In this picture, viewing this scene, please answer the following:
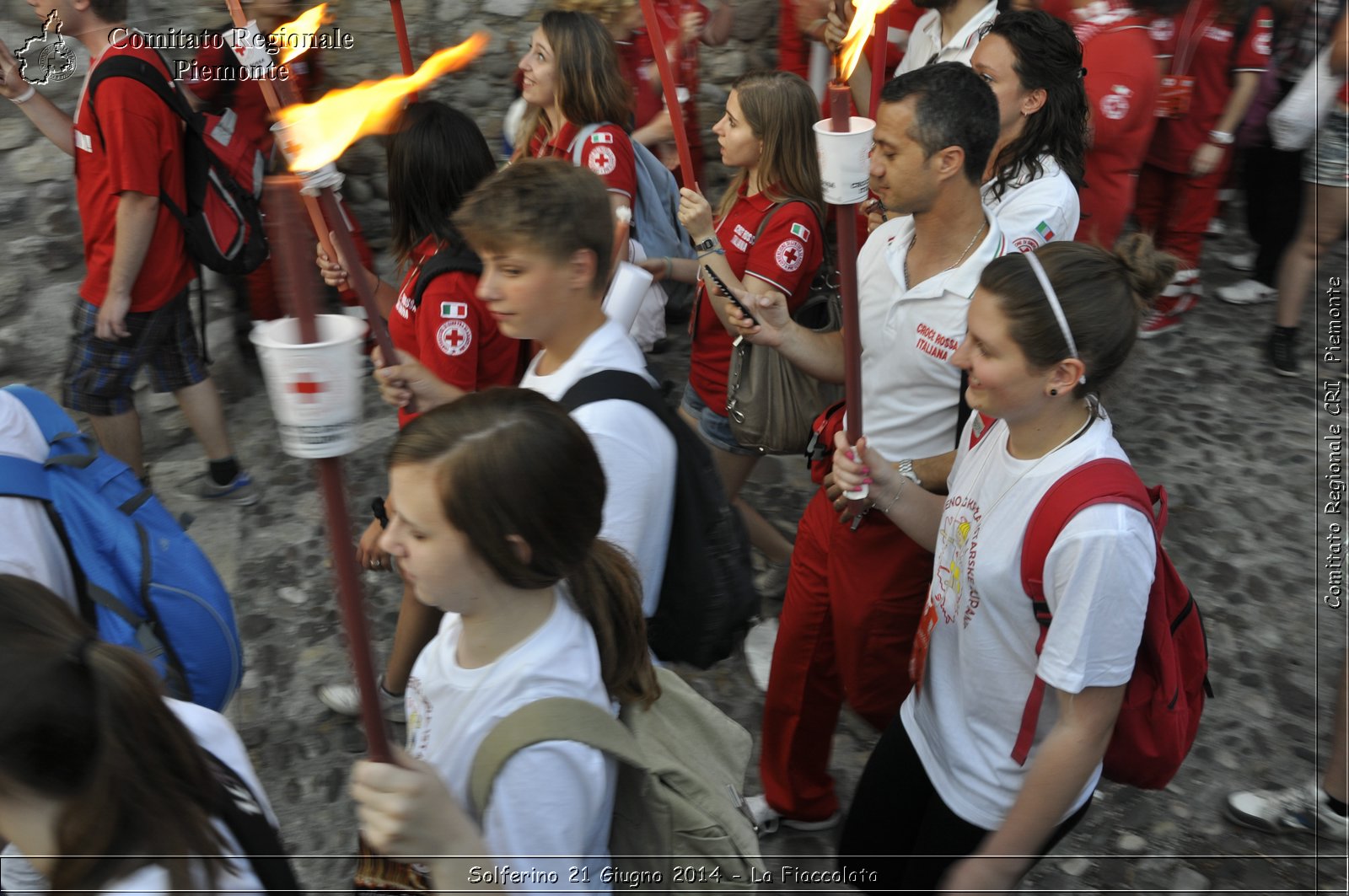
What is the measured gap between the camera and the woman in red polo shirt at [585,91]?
12.9ft

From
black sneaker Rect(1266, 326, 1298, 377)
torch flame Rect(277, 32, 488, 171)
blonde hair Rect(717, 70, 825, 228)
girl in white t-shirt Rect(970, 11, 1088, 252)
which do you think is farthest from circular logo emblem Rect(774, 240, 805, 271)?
black sneaker Rect(1266, 326, 1298, 377)

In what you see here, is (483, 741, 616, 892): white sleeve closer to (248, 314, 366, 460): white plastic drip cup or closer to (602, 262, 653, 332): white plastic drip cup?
(248, 314, 366, 460): white plastic drip cup

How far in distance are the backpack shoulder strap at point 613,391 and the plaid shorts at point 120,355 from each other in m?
2.54

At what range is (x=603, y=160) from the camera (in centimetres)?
392

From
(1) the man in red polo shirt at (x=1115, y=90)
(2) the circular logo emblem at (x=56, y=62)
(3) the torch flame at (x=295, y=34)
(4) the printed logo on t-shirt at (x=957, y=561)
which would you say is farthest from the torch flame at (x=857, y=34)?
(2) the circular logo emblem at (x=56, y=62)

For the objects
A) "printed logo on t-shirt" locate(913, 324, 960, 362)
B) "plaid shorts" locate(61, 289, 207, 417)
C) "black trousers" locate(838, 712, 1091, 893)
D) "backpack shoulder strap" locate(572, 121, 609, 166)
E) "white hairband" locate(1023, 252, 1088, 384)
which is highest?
"white hairband" locate(1023, 252, 1088, 384)

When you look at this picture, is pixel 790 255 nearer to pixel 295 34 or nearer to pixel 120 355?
pixel 295 34

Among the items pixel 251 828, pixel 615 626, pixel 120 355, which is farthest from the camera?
pixel 120 355

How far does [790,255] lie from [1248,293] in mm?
3825

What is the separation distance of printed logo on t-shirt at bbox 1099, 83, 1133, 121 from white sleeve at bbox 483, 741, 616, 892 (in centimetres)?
387

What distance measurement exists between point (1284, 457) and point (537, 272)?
3.89 metres

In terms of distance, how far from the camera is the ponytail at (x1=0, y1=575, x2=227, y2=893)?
1.42 metres

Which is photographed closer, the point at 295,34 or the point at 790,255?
the point at 295,34

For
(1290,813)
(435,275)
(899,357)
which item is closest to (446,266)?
(435,275)
